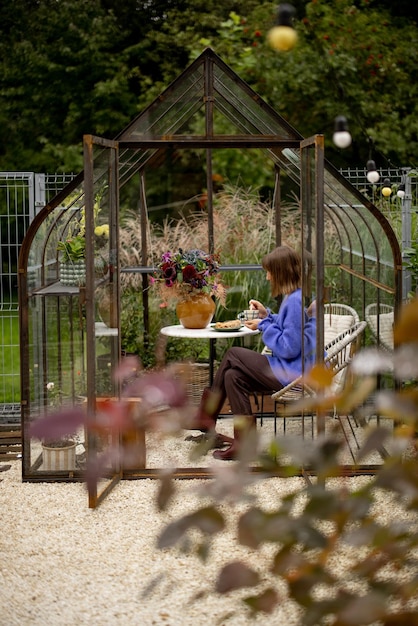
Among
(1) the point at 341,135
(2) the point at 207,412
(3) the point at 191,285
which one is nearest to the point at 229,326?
(3) the point at 191,285

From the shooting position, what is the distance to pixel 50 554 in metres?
4.23

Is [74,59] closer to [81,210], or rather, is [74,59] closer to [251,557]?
[81,210]

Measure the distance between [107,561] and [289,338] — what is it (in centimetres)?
191

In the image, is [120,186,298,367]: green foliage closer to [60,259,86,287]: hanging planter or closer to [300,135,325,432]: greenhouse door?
[60,259,86,287]: hanging planter

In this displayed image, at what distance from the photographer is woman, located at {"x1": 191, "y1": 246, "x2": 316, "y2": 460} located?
5488mm

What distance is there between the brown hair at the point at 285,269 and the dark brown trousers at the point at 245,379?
461 mm

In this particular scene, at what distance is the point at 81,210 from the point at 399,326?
4808 mm

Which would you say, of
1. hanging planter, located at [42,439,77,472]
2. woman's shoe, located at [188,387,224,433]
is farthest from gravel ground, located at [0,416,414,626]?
woman's shoe, located at [188,387,224,433]

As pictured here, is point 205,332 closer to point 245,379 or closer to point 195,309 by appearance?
point 195,309

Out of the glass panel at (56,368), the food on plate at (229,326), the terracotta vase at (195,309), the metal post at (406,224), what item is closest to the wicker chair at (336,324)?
the food on plate at (229,326)

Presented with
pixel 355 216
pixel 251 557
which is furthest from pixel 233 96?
pixel 251 557

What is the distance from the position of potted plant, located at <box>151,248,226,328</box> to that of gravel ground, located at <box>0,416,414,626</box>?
56.7 inches

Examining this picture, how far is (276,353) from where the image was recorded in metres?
5.64

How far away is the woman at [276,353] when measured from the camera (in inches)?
216
